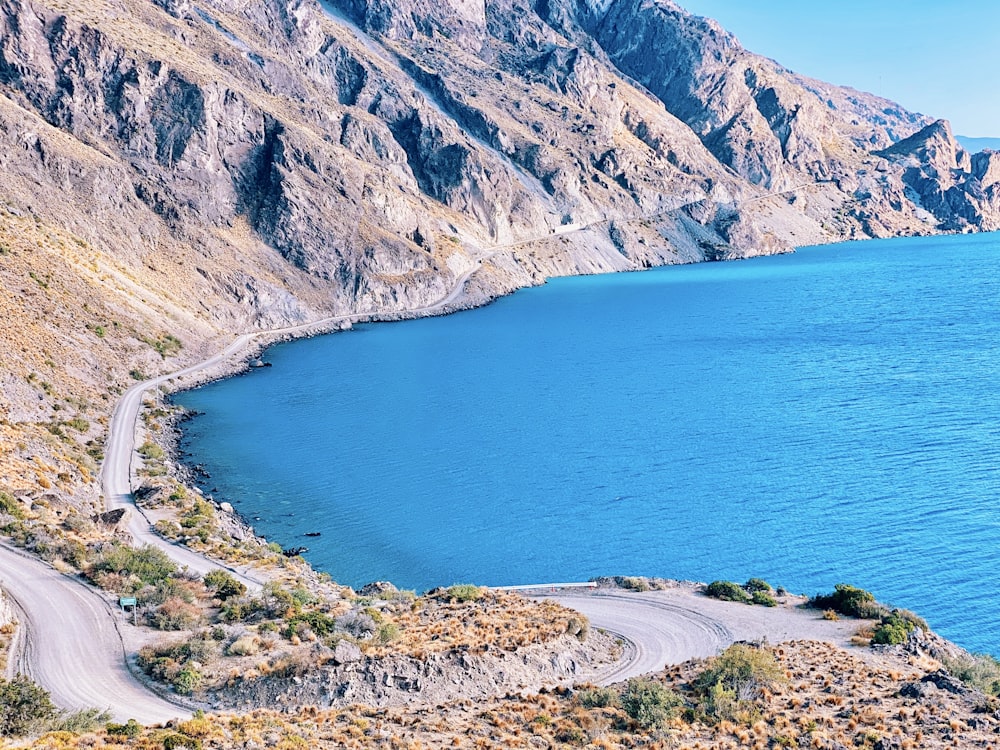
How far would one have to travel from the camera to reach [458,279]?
17962cm

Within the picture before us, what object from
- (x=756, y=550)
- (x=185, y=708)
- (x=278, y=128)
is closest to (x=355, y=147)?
(x=278, y=128)

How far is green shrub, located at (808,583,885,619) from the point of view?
38656 mm

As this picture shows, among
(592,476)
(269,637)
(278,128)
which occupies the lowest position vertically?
(269,637)

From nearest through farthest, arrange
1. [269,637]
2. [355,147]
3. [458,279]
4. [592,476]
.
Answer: [269,637] < [592,476] < [458,279] < [355,147]

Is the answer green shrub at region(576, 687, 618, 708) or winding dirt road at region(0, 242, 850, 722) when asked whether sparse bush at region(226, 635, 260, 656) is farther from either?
green shrub at region(576, 687, 618, 708)

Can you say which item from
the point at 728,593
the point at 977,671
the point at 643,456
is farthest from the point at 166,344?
the point at 977,671

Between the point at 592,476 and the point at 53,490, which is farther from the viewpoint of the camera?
the point at 592,476

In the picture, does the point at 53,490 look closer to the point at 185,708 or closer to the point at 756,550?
the point at 185,708

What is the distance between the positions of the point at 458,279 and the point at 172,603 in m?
148

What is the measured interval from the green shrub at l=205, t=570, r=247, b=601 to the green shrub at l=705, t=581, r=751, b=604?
75.4 ft

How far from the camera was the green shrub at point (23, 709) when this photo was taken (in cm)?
2339

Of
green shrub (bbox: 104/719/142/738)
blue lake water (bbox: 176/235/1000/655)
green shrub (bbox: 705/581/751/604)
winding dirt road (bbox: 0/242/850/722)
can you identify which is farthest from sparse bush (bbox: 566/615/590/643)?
green shrub (bbox: 104/719/142/738)

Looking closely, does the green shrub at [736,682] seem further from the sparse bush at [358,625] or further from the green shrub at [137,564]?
the green shrub at [137,564]

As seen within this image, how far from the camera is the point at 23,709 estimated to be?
2412 cm
